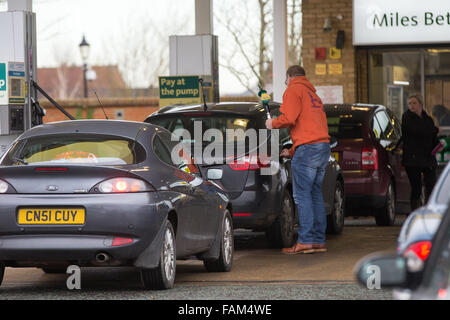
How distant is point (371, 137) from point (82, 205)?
22.3 feet

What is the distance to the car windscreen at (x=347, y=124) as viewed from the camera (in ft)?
45.5

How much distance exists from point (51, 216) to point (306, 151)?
3817 millimetres

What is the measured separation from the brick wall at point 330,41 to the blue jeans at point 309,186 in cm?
880

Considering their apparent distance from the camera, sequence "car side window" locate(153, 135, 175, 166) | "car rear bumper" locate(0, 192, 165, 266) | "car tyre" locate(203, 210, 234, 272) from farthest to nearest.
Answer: "car tyre" locate(203, 210, 234, 272)
"car side window" locate(153, 135, 175, 166)
"car rear bumper" locate(0, 192, 165, 266)

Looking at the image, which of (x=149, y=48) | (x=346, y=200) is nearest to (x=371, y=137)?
(x=346, y=200)

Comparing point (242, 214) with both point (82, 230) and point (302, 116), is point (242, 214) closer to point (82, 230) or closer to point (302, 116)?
point (302, 116)

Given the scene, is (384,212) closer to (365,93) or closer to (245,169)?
(245,169)

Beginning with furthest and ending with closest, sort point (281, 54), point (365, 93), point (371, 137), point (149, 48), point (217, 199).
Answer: point (149, 48) < point (365, 93) < point (281, 54) < point (371, 137) < point (217, 199)

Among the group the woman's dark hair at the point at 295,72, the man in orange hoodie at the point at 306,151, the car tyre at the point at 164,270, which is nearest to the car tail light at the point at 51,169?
the car tyre at the point at 164,270

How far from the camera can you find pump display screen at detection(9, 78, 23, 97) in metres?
13.6

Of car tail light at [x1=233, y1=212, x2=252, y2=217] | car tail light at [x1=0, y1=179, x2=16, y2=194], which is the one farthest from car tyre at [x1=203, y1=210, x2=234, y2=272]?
car tail light at [x1=0, y1=179, x2=16, y2=194]

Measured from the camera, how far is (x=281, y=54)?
61.1ft

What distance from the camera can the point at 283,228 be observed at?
37.4 ft

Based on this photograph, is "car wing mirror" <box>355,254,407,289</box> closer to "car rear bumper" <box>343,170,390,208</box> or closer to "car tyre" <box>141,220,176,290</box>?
"car tyre" <box>141,220,176,290</box>
